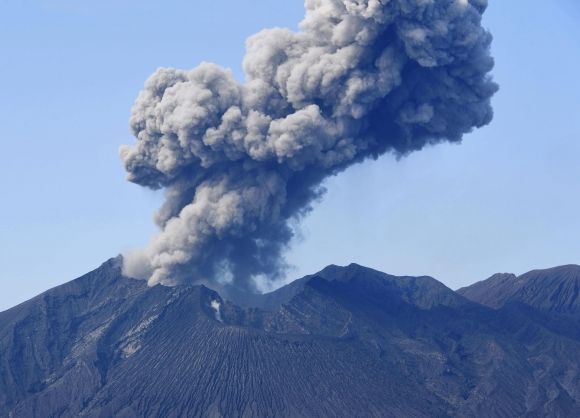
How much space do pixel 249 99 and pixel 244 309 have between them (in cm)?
1537

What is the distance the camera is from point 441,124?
84688 millimetres

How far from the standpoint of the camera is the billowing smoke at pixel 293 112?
81.4 meters

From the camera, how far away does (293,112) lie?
280 ft

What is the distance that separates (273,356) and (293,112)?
17.5 m

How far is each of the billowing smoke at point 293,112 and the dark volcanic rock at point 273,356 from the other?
545cm

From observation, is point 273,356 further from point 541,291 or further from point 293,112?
point 541,291

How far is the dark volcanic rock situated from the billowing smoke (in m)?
5.45

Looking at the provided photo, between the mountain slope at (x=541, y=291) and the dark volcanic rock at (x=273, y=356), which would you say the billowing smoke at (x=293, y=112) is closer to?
the dark volcanic rock at (x=273, y=356)

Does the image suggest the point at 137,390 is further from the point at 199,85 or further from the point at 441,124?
the point at 441,124

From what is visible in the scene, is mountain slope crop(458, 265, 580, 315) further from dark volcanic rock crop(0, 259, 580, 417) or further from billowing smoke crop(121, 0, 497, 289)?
billowing smoke crop(121, 0, 497, 289)

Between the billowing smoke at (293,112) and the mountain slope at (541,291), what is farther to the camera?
the mountain slope at (541,291)

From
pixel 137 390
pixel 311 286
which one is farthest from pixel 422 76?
pixel 137 390

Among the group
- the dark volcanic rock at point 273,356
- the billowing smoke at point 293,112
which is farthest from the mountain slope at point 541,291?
the billowing smoke at point 293,112

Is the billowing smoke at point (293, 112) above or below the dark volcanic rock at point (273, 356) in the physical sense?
above
